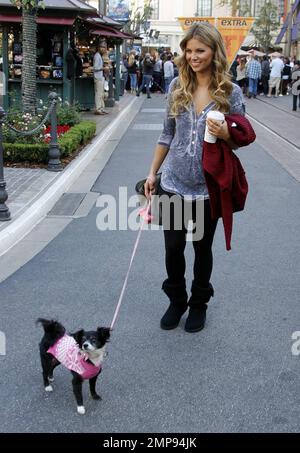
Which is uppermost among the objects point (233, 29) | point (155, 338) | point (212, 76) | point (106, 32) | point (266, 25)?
point (266, 25)

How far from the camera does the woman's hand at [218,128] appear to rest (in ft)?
11.9

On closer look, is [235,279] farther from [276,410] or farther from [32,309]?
[276,410]

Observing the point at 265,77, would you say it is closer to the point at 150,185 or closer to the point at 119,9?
the point at 119,9

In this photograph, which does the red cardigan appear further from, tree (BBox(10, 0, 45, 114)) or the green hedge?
tree (BBox(10, 0, 45, 114))

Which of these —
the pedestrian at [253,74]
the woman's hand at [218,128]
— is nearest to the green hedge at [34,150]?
the woman's hand at [218,128]

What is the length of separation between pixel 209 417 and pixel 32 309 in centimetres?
196

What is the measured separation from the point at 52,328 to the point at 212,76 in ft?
5.81

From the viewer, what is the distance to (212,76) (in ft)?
12.8

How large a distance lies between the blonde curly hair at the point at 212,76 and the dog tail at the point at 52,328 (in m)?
1.48

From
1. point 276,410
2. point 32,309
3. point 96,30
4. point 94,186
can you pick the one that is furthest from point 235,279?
point 96,30

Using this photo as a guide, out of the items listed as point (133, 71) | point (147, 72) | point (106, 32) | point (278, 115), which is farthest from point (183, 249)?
point (133, 71)

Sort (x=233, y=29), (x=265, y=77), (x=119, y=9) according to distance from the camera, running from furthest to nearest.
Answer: (x=119, y=9) → (x=265, y=77) → (x=233, y=29)

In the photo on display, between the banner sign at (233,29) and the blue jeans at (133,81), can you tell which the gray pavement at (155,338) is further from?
the blue jeans at (133,81)
